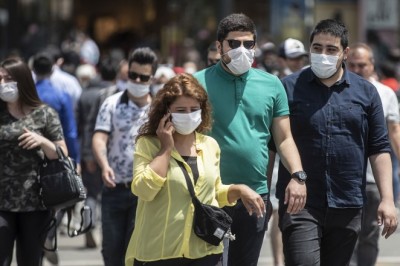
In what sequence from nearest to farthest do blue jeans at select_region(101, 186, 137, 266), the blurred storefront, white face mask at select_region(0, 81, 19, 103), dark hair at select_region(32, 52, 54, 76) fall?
white face mask at select_region(0, 81, 19, 103), blue jeans at select_region(101, 186, 137, 266), dark hair at select_region(32, 52, 54, 76), the blurred storefront

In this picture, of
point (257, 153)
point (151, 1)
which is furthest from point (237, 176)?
point (151, 1)

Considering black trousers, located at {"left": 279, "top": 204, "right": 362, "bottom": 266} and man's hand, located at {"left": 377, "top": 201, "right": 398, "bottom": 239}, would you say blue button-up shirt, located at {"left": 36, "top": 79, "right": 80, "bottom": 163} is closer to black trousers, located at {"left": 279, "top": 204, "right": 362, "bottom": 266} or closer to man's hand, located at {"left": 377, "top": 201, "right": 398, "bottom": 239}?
black trousers, located at {"left": 279, "top": 204, "right": 362, "bottom": 266}

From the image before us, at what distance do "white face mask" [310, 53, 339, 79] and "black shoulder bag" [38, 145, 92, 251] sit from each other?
1.78 metres

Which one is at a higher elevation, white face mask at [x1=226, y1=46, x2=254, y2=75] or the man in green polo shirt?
white face mask at [x1=226, y1=46, x2=254, y2=75]

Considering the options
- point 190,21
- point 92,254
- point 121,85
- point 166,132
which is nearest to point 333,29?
point 166,132

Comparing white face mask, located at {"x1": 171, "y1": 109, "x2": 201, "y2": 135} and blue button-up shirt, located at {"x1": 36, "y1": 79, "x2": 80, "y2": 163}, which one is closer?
white face mask, located at {"x1": 171, "y1": 109, "x2": 201, "y2": 135}

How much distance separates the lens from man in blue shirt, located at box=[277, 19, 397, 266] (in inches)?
268

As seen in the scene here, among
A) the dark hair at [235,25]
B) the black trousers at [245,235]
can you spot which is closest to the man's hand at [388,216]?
the black trousers at [245,235]

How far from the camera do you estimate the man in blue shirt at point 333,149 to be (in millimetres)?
6797

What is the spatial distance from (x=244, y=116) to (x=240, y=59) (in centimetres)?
33

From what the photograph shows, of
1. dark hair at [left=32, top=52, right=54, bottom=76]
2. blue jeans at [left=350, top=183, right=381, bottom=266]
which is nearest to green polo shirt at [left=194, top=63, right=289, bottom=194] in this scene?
blue jeans at [left=350, top=183, right=381, bottom=266]

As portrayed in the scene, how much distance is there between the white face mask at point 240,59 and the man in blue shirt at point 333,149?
1.41 feet

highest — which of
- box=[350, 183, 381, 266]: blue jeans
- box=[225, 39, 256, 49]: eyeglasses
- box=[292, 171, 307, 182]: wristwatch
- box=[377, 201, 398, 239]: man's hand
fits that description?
box=[225, 39, 256, 49]: eyeglasses

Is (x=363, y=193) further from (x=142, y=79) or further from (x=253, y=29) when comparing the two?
(x=142, y=79)
